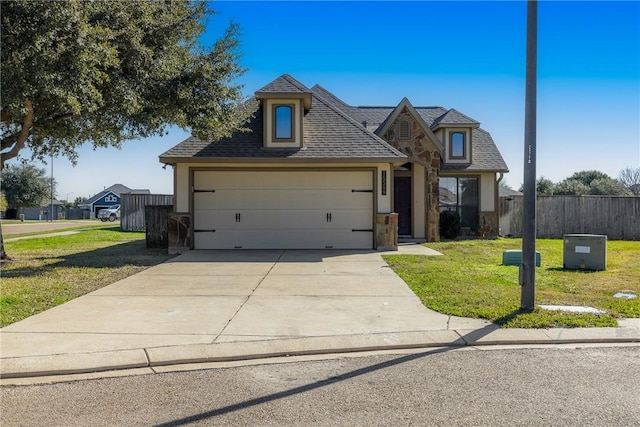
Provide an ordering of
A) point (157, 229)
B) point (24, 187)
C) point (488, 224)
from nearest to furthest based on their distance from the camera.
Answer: point (157, 229) → point (488, 224) → point (24, 187)

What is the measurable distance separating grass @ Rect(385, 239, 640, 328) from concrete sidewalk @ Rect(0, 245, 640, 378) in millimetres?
321

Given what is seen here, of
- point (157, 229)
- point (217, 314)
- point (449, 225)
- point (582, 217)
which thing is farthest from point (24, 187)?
point (217, 314)

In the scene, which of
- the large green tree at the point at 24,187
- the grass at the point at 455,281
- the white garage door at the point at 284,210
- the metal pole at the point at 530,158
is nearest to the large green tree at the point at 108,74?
the white garage door at the point at 284,210

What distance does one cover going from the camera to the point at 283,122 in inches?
598

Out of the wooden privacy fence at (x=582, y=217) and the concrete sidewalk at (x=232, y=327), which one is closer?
the concrete sidewalk at (x=232, y=327)

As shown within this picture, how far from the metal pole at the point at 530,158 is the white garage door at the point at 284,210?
851 cm

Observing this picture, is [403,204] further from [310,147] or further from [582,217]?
[582,217]

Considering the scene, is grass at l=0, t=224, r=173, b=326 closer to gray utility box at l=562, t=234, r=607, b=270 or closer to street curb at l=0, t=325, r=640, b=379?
street curb at l=0, t=325, r=640, b=379

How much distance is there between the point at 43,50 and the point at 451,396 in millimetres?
8645

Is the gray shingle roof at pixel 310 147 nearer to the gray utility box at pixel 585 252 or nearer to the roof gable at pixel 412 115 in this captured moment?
the roof gable at pixel 412 115

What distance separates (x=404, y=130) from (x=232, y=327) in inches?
547

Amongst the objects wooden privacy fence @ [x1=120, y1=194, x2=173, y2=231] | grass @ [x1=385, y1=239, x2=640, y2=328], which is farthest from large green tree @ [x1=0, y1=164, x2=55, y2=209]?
grass @ [x1=385, y1=239, x2=640, y2=328]

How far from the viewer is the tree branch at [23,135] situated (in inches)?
411

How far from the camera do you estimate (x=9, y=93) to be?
852cm
